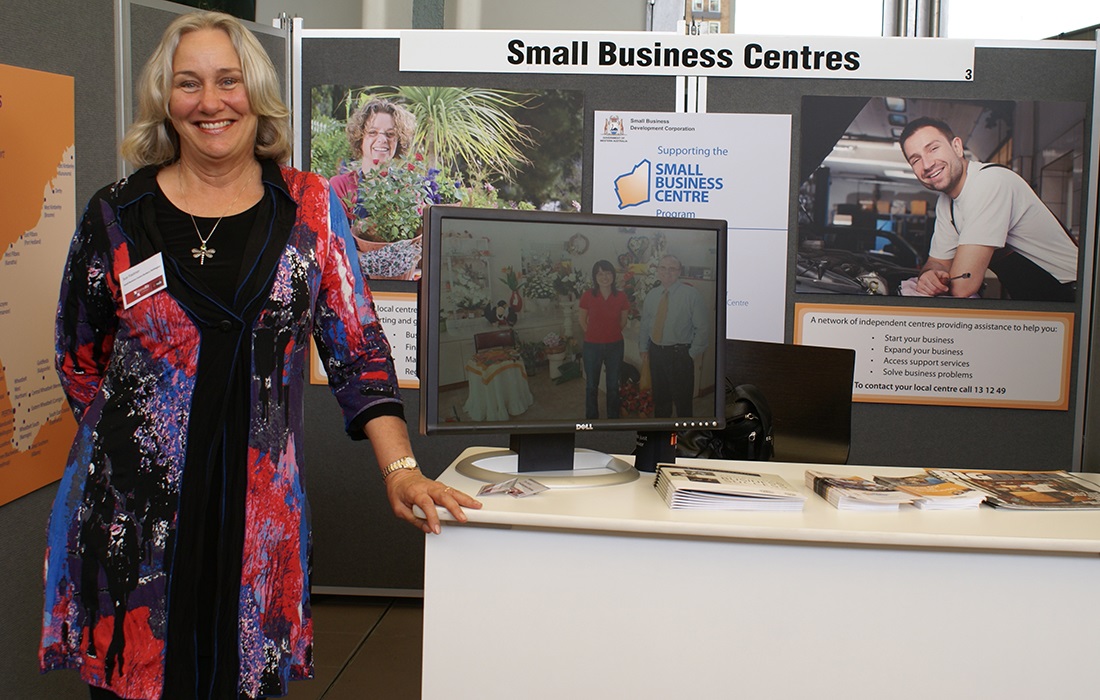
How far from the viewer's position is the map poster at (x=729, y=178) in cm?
304

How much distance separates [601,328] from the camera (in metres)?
1.61

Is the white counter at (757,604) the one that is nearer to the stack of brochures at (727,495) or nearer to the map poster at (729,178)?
the stack of brochures at (727,495)

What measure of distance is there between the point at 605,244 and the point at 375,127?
5.53 ft

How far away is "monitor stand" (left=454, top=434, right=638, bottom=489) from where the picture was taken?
1604 millimetres

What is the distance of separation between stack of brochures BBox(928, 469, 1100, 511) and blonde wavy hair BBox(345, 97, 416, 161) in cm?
196

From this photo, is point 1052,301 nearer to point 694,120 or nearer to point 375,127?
point 694,120

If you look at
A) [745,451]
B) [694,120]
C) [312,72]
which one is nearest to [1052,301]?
[694,120]

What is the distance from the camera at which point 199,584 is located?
1369 millimetres

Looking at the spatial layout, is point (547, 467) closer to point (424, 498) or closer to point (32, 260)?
point (424, 498)

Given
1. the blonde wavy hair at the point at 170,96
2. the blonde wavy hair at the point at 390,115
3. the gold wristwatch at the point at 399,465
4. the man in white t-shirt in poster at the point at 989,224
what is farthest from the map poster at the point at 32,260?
the man in white t-shirt in poster at the point at 989,224

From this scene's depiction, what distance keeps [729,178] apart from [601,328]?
1584 millimetres

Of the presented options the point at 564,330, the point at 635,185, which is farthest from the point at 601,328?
the point at 635,185

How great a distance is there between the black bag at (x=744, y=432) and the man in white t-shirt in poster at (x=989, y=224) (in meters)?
1.17

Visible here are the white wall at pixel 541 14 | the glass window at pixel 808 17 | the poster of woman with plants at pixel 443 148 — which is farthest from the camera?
the white wall at pixel 541 14
